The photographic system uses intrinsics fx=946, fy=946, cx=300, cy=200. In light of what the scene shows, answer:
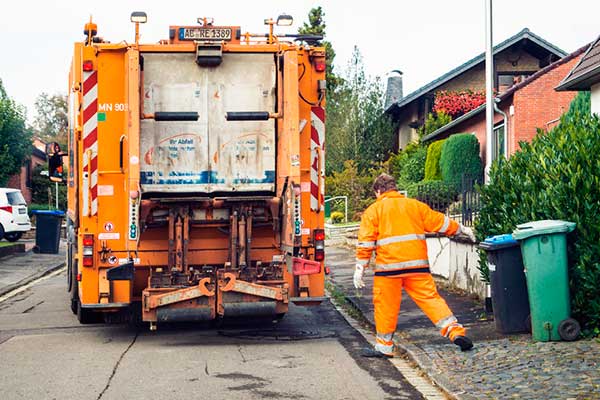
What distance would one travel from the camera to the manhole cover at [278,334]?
10234 mm

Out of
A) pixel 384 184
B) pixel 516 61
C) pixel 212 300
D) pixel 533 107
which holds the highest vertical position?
pixel 516 61

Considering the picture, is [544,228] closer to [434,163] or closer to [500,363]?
[500,363]

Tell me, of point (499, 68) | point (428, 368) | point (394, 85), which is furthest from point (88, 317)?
point (394, 85)

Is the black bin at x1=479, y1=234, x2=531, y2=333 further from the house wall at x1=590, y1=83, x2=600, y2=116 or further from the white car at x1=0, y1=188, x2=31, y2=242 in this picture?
the white car at x1=0, y1=188, x2=31, y2=242

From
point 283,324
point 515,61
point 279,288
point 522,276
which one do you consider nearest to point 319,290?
point 279,288

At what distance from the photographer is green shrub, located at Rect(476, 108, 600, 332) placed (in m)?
8.77

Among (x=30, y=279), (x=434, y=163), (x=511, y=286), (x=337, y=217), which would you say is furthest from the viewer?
(x=337, y=217)

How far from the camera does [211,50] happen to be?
9773 mm

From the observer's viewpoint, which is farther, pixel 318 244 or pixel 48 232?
pixel 48 232

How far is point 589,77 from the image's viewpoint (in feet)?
42.5

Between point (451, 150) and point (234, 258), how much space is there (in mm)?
18339

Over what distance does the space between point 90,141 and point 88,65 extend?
77 centimetres

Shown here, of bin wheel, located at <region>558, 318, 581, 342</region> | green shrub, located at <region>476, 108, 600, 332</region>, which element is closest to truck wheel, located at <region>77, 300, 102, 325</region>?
green shrub, located at <region>476, 108, 600, 332</region>

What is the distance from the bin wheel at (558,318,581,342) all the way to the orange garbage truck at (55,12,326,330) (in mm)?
2489
